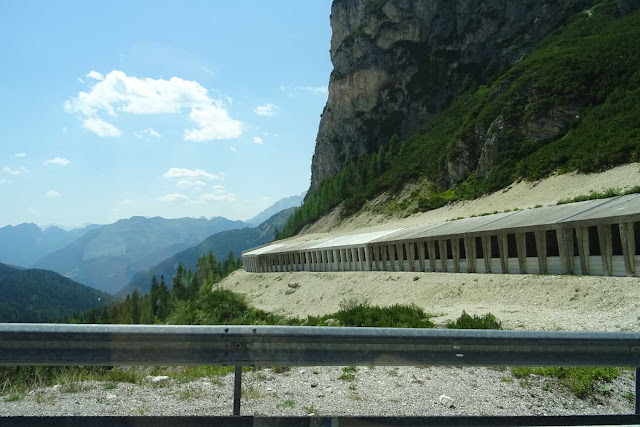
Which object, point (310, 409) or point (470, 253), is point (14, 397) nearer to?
point (310, 409)

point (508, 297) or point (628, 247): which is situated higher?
point (628, 247)

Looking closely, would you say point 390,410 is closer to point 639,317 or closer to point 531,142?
point 639,317

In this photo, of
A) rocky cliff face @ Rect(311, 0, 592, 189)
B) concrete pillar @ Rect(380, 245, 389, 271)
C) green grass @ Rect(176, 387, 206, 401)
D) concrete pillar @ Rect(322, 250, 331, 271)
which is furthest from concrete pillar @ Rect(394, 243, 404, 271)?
rocky cliff face @ Rect(311, 0, 592, 189)

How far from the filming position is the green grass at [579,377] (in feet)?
20.5

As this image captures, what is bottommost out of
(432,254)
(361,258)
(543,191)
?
(361,258)

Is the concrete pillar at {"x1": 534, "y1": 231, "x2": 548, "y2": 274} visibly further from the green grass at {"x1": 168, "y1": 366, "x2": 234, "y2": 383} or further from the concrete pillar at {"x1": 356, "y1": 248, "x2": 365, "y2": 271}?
the concrete pillar at {"x1": 356, "y1": 248, "x2": 365, "y2": 271}

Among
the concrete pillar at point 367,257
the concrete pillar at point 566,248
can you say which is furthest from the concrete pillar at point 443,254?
the concrete pillar at point 367,257

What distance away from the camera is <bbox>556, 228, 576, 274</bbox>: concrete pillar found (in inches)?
663

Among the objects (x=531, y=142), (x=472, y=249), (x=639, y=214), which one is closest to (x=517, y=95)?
(x=531, y=142)

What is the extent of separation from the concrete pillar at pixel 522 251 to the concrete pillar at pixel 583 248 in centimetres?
256

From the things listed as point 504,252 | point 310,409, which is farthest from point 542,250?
point 310,409

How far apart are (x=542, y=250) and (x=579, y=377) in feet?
40.8

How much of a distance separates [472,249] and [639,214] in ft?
27.8

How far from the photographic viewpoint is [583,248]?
53.7 feet
